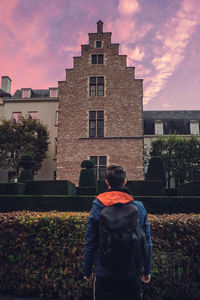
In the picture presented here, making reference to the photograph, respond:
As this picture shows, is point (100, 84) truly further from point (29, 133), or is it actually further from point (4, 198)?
point (4, 198)

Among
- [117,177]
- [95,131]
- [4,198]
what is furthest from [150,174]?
[117,177]

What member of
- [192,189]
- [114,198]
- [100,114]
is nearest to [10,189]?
[192,189]

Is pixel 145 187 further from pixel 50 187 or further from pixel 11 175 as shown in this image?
pixel 11 175

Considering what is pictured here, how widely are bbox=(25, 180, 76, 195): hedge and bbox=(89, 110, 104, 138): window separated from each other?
26.5 ft

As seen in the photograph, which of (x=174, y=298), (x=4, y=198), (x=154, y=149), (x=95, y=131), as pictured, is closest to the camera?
(x=174, y=298)

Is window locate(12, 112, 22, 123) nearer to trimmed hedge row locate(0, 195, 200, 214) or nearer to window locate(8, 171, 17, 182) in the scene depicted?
window locate(8, 171, 17, 182)

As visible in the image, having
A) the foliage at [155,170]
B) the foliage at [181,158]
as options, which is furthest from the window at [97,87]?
the foliage at [181,158]

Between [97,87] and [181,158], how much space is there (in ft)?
43.6

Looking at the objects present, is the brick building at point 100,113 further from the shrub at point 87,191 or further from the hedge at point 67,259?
the hedge at point 67,259

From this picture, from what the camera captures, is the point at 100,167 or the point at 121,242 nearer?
the point at 121,242

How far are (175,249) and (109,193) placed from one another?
2479 millimetres

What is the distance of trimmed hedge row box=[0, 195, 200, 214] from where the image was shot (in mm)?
9461

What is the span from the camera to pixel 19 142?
23.6 m

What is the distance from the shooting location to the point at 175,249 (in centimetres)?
397
